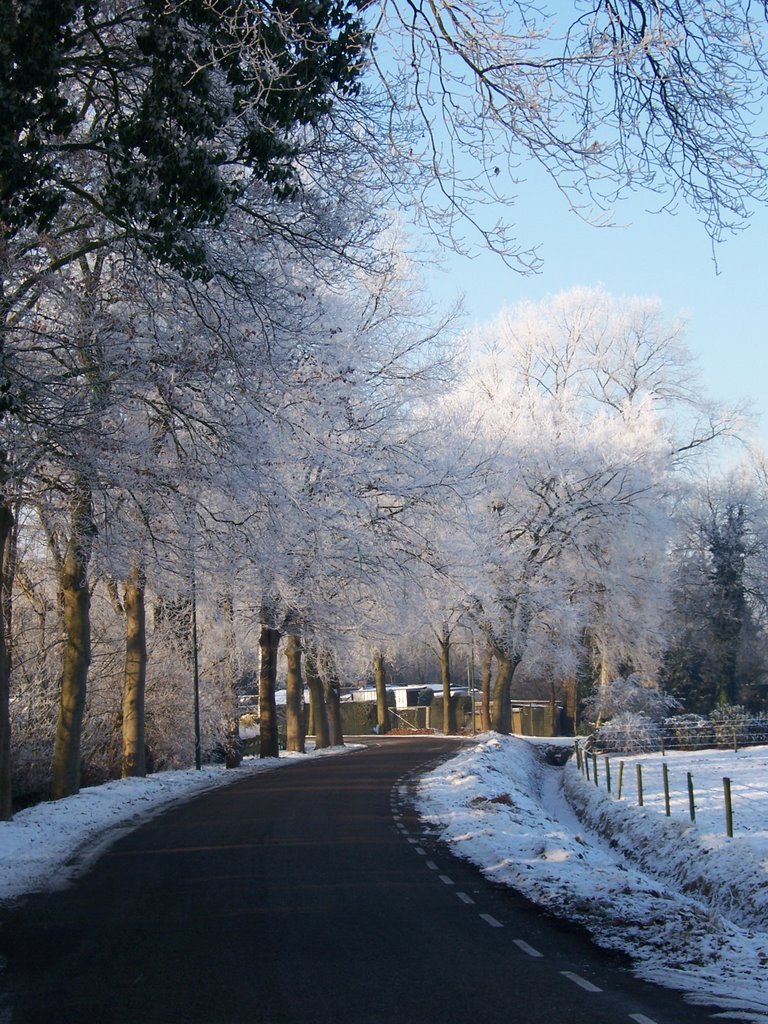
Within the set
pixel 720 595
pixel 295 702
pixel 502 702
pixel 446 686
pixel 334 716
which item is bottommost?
pixel 334 716

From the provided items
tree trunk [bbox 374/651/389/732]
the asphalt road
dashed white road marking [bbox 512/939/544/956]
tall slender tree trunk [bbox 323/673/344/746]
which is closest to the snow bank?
the asphalt road

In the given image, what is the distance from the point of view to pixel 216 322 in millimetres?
14117

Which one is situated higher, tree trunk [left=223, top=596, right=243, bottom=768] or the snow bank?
tree trunk [left=223, top=596, right=243, bottom=768]

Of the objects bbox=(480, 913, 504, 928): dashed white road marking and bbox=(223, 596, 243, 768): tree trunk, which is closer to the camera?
bbox=(480, 913, 504, 928): dashed white road marking

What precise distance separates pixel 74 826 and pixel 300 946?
10.1 meters

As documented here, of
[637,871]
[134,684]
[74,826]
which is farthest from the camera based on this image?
[134,684]

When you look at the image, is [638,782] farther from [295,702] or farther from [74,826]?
[295,702]

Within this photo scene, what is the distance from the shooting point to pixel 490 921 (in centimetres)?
1024

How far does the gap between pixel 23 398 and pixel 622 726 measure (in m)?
32.5

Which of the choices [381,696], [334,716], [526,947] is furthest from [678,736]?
[526,947]

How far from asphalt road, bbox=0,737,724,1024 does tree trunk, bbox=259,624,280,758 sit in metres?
18.8

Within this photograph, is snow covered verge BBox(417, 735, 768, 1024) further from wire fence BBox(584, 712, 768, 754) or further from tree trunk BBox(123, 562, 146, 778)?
wire fence BBox(584, 712, 768, 754)

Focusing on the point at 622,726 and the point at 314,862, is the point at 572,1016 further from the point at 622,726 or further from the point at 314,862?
the point at 622,726

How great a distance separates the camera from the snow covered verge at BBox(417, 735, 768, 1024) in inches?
339
